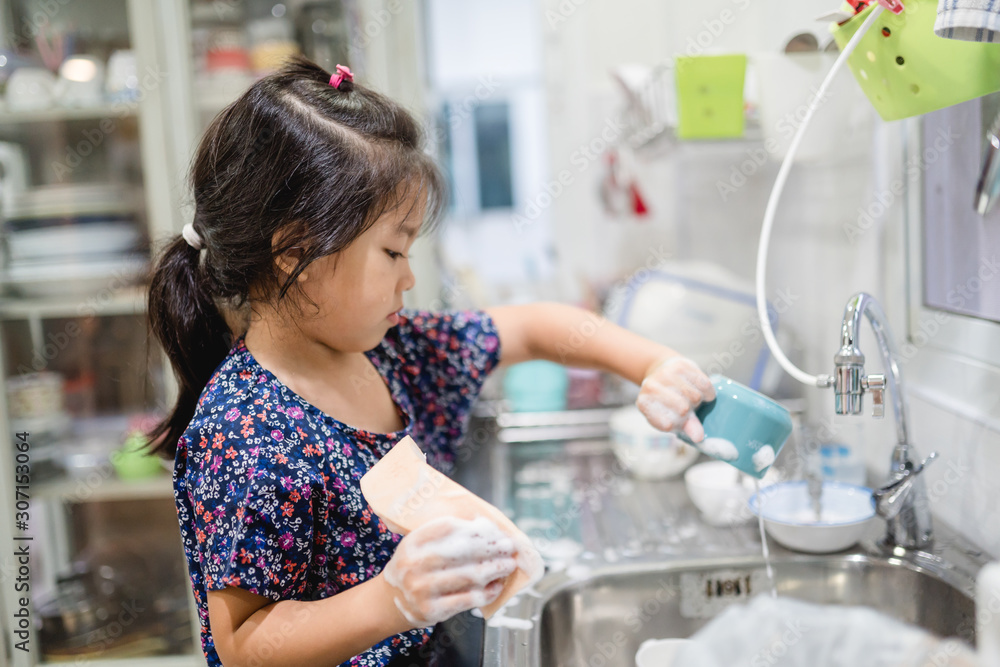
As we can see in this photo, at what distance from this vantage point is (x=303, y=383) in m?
0.84

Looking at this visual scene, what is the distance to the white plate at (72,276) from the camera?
1.80 meters

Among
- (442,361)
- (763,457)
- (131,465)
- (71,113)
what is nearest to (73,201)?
(71,113)

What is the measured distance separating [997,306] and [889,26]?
1.19ft

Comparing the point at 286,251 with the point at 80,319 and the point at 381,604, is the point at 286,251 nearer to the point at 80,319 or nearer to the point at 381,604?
the point at 381,604

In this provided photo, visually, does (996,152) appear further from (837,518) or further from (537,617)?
(537,617)

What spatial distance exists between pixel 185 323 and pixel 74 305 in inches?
45.2

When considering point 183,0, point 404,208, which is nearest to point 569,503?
point 404,208

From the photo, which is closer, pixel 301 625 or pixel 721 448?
pixel 301 625

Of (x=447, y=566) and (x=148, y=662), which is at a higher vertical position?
(x=447, y=566)

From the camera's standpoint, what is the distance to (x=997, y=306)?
883 mm
